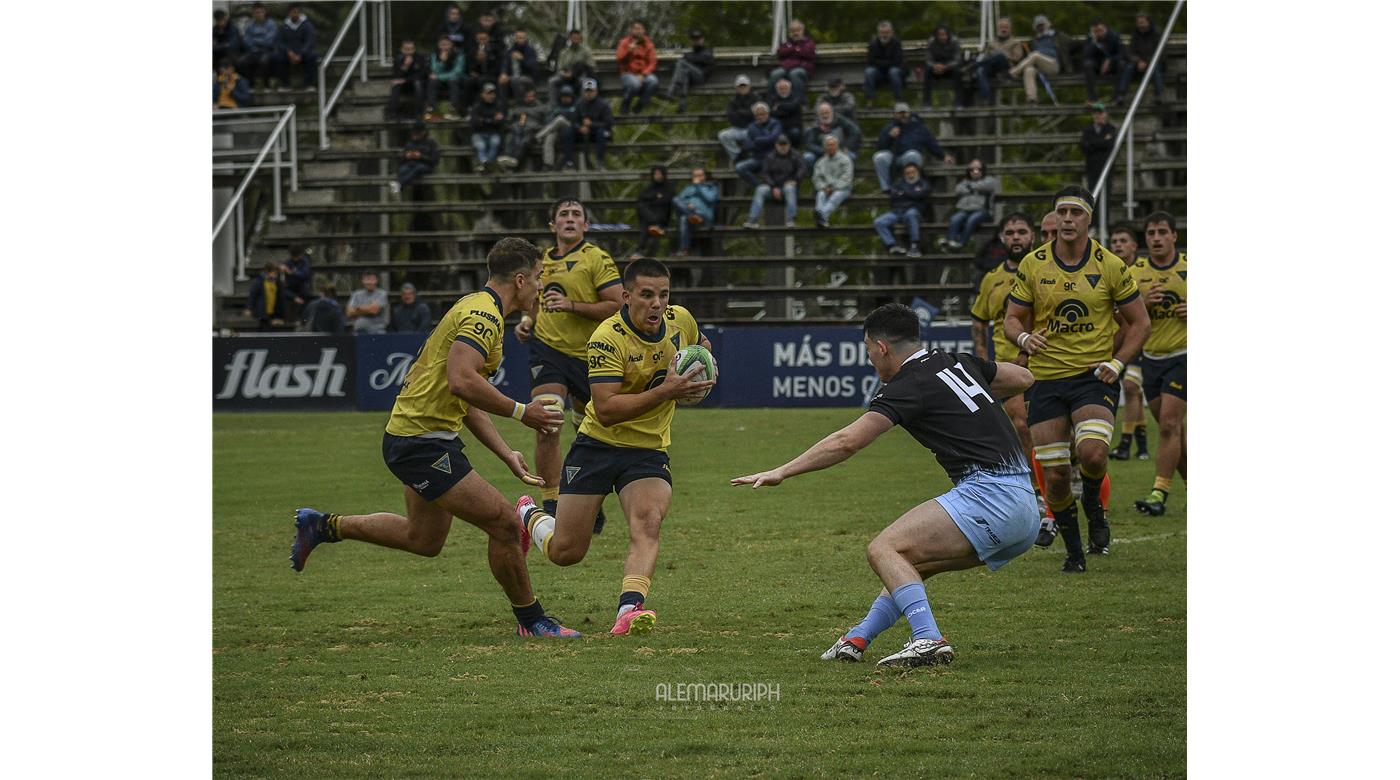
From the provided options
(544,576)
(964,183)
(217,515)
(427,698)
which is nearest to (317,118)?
(964,183)

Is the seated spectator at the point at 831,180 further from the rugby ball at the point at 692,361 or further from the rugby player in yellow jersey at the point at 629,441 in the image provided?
the rugby ball at the point at 692,361

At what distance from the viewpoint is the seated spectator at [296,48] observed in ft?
99.2

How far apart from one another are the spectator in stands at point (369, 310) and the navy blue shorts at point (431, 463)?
51.4 ft

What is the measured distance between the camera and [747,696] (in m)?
6.99

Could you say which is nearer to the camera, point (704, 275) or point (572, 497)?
point (572, 497)

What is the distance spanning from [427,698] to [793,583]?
3360mm

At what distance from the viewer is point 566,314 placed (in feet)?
40.8

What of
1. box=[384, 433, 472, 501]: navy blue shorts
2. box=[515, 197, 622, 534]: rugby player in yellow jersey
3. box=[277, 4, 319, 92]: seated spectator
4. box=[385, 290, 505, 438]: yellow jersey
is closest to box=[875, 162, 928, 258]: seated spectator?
box=[277, 4, 319, 92]: seated spectator

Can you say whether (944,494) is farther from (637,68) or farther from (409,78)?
(409,78)

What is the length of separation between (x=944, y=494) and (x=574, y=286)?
16.9 ft

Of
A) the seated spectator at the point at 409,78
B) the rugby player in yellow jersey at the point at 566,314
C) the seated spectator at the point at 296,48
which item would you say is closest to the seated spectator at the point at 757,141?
the seated spectator at the point at 409,78

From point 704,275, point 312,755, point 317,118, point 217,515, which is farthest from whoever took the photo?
point 317,118

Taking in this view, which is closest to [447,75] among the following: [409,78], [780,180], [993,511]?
[409,78]

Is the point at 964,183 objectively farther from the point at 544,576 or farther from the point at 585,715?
the point at 585,715
